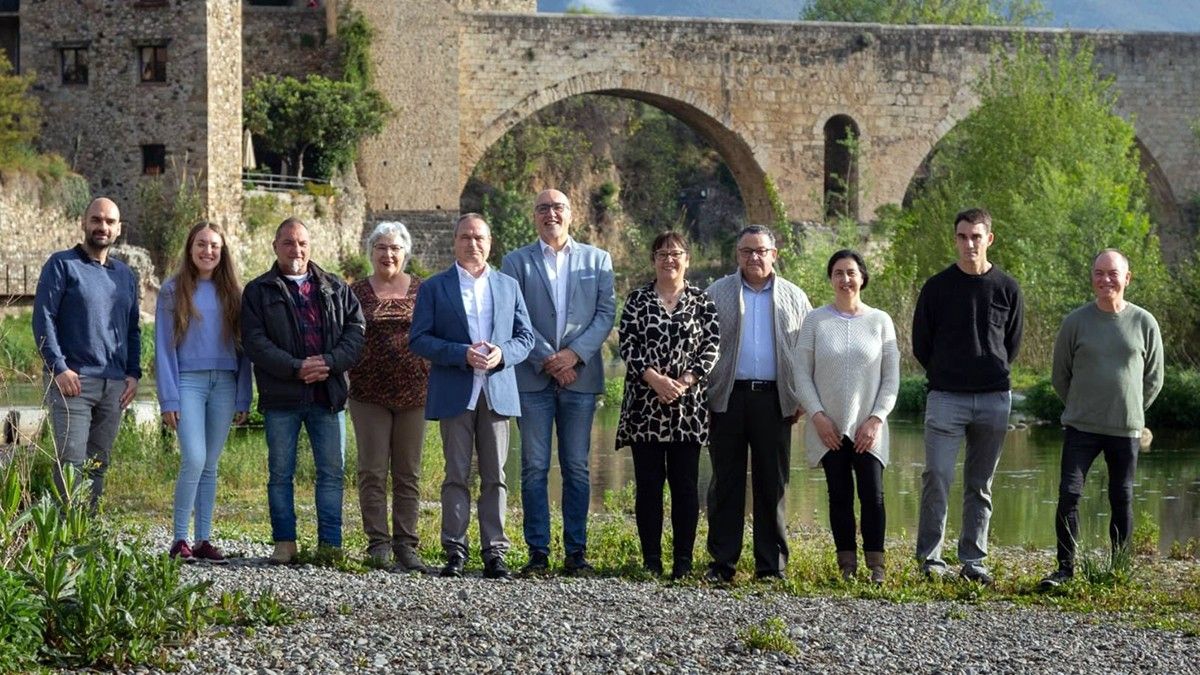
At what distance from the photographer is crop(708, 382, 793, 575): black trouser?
8.27m

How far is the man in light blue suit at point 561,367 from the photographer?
8328 mm

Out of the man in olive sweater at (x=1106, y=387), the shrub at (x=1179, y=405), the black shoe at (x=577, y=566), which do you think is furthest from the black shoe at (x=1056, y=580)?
the shrub at (x=1179, y=405)

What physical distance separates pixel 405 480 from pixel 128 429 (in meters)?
5.44

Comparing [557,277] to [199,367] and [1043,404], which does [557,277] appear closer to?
[199,367]

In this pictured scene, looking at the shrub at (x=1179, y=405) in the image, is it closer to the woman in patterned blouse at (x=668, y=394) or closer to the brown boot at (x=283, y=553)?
the woman in patterned blouse at (x=668, y=394)

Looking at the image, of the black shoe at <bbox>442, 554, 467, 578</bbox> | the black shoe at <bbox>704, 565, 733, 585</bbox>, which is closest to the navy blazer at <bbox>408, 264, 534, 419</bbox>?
the black shoe at <bbox>442, 554, 467, 578</bbox>

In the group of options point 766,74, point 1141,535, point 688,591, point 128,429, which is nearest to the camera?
point 688,591

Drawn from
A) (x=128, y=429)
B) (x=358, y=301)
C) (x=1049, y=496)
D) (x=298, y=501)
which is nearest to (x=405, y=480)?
(x=358, y=301)

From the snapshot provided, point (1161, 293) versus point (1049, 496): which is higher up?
point (1161, 293)

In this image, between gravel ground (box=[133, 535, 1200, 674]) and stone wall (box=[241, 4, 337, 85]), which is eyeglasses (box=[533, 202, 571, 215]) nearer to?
gravel ground (box=[133, 535, 1200, 674])

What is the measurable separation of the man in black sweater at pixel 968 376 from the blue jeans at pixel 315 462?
2679mm

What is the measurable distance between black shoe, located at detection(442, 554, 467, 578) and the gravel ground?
31 cm

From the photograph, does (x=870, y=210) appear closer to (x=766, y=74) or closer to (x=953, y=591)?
(x=766, y=74)

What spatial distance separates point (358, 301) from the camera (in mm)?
8438
